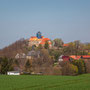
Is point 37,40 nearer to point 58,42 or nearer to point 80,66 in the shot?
point 58,42

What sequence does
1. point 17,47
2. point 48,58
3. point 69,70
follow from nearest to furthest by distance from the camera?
point 69,70, point 48,58, point 17,47

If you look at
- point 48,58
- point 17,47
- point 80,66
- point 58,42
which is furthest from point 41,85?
point 58,42

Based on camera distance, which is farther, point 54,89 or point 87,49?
point 87,49

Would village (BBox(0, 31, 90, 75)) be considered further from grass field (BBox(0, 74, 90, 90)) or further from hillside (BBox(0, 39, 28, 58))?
grass field (BBox(0, 74, 90, 90))

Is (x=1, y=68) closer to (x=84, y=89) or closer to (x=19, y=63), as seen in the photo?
(x=19, y=63)

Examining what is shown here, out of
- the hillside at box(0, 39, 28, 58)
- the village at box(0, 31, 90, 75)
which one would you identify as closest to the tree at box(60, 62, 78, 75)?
the village at box(0, 31, 90, 75)

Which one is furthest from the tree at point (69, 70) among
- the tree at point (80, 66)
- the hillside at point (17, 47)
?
the hillside at point (17, 47)

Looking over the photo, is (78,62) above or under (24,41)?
under

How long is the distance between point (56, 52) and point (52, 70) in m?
45.5

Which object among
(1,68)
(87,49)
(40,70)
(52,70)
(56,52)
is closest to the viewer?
(1,68)

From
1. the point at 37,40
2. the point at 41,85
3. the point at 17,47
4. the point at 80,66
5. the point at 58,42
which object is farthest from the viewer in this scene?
the point at 37,40

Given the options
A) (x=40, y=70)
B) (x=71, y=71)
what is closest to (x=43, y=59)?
(x=40, y=70)

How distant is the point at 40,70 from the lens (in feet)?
205

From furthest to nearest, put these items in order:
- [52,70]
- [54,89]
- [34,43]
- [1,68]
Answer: [34,43], [52,70], [1,68], [54,89]
